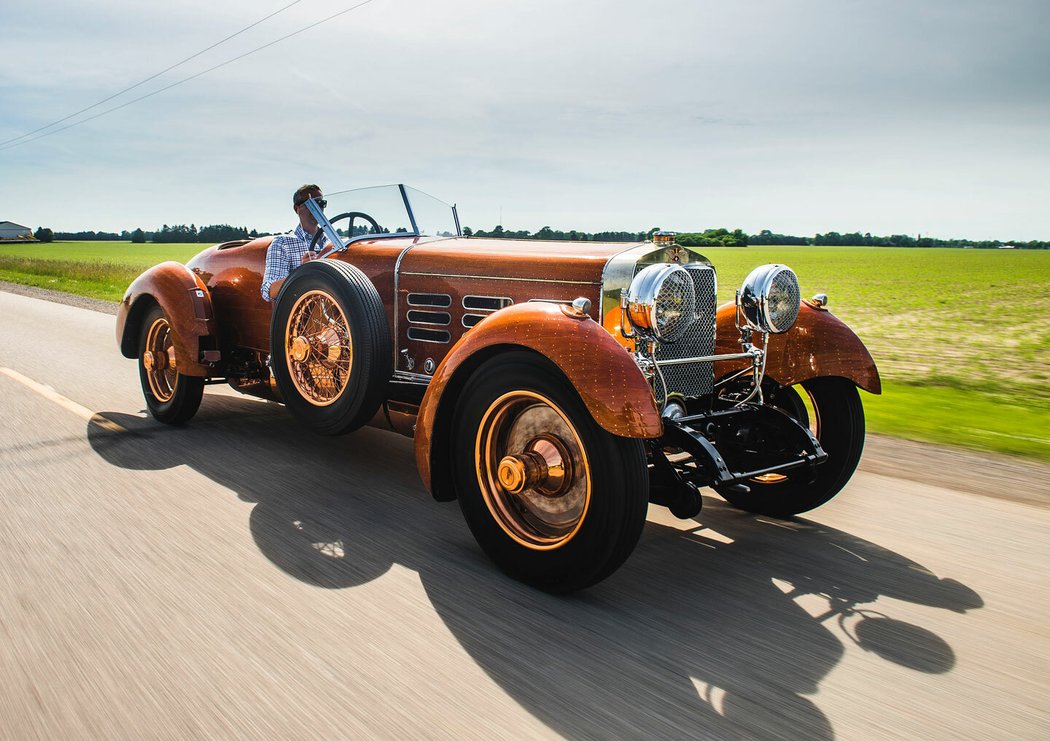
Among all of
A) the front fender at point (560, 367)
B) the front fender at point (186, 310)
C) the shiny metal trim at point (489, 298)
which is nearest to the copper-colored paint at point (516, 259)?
the shiny metal trim at point (489, 298)

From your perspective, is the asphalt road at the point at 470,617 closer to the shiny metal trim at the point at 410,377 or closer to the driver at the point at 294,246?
the shiny metal trim at the point at 410,377

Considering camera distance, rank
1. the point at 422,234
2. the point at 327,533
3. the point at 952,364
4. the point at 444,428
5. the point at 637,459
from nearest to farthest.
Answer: the point at 637,459 < the point at 444,428 < the point at 327,533 < the point at 422,234 < the point at 952,364

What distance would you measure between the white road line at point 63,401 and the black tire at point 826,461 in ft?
15.0

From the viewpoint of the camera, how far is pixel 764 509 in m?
4.14

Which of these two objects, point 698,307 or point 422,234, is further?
point 422,234

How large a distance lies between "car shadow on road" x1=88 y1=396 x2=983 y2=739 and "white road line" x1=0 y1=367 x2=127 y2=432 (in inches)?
48.8

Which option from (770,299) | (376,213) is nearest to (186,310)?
(376,213)

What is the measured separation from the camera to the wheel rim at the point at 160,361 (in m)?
5.96

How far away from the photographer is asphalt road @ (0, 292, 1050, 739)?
2287mm

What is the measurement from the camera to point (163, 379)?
6.05 metres

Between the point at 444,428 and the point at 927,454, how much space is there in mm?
3682

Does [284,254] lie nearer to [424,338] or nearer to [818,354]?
A: [424,338]

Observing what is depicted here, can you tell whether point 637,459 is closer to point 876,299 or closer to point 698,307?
point 698,307

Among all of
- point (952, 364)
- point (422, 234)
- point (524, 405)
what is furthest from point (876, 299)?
point (524, 405)
